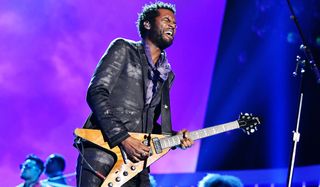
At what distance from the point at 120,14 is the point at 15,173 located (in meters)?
2.64

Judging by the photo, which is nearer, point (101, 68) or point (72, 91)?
point (101, 68)

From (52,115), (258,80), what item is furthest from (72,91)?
(258,80)

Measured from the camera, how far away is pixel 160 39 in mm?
3367

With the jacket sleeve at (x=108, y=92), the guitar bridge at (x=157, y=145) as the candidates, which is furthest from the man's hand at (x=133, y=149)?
the guitar bridge at (x=157, y=145)

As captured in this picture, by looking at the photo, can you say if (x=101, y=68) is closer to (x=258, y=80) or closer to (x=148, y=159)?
(x=148, y=159)

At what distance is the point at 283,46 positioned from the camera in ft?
22.4

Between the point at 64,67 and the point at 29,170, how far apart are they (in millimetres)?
1466

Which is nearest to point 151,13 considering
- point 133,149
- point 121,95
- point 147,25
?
point 147,25

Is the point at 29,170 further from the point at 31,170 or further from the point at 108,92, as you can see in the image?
the point at 108,92

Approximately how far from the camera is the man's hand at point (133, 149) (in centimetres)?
297

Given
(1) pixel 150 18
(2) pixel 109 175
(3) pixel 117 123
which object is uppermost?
(1) pixel 150 18

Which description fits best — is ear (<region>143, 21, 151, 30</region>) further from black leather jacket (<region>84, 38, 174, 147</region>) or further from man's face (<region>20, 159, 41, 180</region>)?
man's face (<region>20, 159, 41, 180</region>)

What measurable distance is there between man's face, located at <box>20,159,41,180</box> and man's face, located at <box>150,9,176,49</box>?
334 cm

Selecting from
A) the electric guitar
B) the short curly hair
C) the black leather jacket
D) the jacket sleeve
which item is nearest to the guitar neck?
the electric guitar
